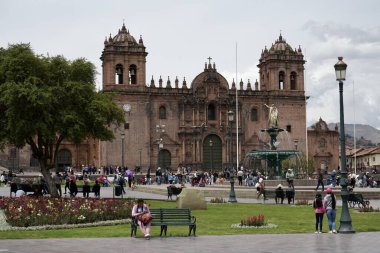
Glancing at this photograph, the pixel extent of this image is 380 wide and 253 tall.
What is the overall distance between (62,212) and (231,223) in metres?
5.16

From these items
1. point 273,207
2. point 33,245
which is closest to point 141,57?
point 273,207

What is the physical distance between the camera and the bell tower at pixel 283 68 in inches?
3041

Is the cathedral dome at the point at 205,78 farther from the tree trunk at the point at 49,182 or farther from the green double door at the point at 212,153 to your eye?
the tree trunk at the point at 49,182

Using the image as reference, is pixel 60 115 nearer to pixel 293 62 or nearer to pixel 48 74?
pixel 48 74

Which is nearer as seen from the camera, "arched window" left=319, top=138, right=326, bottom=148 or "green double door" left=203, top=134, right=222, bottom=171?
"green double door" left=203, top=134, right=222, bottom=171

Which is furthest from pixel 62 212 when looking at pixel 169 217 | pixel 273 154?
pixel 273 154

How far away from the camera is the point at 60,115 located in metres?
31.9

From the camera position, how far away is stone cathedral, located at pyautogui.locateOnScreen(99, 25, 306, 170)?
70875 mm

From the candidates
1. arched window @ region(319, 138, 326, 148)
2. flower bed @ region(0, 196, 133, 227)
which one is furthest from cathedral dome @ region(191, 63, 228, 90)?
flower bed @ region(0, 196, 133, 227)

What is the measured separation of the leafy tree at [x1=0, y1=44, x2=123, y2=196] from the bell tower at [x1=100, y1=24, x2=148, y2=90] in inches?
1464

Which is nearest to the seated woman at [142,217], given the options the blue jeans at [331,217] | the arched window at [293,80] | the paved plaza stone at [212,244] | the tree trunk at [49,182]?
the paved plaza stone at [212,244]

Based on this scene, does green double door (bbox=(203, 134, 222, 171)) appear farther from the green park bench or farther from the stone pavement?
the stone pavement

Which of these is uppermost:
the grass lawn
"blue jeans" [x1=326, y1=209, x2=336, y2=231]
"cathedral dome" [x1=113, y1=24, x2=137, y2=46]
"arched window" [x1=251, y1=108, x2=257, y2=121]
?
"cathedral dome" [x1=113, y1=24, x2=137, y2=46]

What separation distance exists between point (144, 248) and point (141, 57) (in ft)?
190
